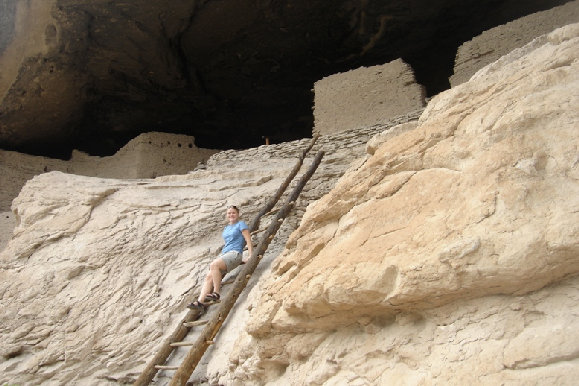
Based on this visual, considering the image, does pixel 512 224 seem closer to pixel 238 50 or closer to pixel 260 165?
pixel 260 165

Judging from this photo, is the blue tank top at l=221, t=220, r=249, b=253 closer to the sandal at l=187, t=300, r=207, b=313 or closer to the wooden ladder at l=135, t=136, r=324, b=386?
the wooden ladder at l=135, t=136, r=324, b=386

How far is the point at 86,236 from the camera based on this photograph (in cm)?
518

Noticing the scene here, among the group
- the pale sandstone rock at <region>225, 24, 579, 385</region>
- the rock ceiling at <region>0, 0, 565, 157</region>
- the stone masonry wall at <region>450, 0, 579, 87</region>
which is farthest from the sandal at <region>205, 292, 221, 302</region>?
the rock ceiling at <region>0, 0, 565, 157</region>

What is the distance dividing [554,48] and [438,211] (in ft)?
3.88

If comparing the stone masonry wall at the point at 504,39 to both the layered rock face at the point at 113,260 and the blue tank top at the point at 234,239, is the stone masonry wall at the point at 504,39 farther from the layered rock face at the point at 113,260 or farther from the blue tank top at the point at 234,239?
the blue tank top at the point at 234,239

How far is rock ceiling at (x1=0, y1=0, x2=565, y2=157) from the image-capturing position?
9234 millimetres

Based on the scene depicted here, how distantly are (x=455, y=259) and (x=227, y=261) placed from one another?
2523 mm

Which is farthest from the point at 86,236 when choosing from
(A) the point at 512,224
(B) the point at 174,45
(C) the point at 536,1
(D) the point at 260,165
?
(C) the point at 536,1

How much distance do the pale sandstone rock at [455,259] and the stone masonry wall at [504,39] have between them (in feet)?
18.1

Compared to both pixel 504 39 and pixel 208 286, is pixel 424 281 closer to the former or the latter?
pixel 208 286

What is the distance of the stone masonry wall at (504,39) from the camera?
7242 mm

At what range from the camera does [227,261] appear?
3.89 m

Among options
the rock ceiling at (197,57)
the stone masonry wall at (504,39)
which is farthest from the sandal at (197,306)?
the rock ceiling at (197,57)

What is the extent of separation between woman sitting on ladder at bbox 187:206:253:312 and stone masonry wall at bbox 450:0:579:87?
4995 mm
